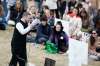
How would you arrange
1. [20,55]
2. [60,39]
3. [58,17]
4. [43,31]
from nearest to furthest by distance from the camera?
[20,55] < [60,39] < [43,31] < [58,17]

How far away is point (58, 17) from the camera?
46.9ft

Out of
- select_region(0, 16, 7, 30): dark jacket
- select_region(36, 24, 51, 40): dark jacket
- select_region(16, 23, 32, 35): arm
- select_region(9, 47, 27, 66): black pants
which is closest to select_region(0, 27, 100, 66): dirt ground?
select_region(36, 24, 51, 40): dark jacket

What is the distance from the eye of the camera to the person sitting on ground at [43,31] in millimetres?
12469

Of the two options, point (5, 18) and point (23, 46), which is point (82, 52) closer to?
point (23, 46)

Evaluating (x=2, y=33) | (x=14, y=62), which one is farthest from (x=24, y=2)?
(x=14, y=62)

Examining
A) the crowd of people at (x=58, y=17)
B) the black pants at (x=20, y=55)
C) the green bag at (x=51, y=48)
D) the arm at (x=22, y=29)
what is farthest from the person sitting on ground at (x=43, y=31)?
the arm at (x=22, y=29)

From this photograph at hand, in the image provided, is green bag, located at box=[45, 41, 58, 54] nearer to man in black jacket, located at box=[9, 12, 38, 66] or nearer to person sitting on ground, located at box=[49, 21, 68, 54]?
person sitting on ground, located at box=[49, 21, 68, 54]

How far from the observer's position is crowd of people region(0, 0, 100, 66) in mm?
11656

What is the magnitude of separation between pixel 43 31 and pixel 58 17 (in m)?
1.79

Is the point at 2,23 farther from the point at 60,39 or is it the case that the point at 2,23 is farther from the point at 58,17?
the point at 60,39

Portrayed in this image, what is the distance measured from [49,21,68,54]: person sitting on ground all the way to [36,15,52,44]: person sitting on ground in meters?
0.70

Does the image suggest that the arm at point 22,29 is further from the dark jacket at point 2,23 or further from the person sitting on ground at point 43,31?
the dark jacket at point 2,23

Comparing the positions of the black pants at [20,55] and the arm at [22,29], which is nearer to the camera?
the arm at [22,29]

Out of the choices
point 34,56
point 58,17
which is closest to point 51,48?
point 34,56
